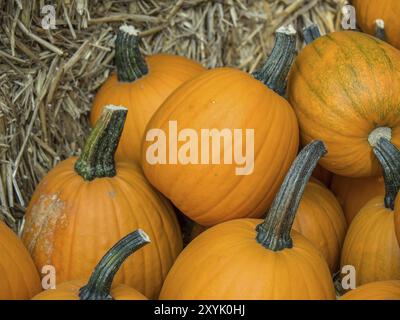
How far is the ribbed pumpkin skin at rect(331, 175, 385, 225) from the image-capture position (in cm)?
259

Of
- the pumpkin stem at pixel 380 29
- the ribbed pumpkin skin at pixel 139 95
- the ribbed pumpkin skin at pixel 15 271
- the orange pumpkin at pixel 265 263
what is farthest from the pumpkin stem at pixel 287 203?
the pumpkin stem at pixel 380 29

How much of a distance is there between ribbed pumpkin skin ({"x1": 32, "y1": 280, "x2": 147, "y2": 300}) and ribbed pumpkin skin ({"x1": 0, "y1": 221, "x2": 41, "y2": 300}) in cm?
15

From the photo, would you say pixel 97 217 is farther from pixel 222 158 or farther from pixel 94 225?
pixel 222 158

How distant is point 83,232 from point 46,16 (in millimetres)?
857

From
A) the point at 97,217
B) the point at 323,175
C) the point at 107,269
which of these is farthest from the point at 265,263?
the point at 323,175

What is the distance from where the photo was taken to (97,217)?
2.23 m

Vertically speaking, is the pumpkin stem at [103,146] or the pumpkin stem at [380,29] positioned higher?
the pumpkin stem at [380,29]

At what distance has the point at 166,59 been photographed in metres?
2.84

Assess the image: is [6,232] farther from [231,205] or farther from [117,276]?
[231,205]

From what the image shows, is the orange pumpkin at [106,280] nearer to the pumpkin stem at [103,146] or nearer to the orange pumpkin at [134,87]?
the pumpkin stem at [103,146]

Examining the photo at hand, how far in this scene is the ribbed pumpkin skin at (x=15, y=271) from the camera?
2.04m

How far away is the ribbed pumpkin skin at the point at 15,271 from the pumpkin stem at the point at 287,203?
65 centimetres

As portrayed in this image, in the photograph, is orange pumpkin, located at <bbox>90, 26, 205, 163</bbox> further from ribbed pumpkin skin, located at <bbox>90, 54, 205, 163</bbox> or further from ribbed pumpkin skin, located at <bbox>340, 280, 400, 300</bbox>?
ribbed pumpkin skin, located at <bbox>340, 280, 400, 300</bbox>
